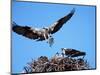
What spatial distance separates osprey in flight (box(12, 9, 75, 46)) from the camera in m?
2.22

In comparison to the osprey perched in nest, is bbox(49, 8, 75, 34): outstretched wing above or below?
above

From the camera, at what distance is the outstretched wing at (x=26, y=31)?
86.7 inches

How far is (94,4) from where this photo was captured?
8.20 ft

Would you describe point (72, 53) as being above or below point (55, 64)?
above

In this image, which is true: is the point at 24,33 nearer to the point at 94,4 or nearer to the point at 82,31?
the point at 82,31

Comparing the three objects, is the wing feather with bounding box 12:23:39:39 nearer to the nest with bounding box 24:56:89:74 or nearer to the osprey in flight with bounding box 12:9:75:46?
the osprey in flight with bounding box 12:9:75:46

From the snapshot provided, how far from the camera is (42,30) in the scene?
2287 mm

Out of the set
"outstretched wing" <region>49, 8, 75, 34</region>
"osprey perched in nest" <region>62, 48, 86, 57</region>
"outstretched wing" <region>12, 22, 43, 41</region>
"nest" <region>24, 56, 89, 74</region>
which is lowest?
"nest" <region>24, 56, 89, 74</region>

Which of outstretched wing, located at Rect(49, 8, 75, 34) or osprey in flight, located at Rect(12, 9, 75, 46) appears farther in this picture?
outstretched wing, located at Rect(49, 8, 75, 34)

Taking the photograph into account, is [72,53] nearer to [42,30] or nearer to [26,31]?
[42,30]

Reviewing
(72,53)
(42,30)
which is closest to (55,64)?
(72,53)

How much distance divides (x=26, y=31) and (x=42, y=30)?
17 centimetres

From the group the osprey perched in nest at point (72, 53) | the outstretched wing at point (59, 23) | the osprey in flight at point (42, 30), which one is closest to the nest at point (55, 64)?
A: the osprey perched in nest at point (72, 53)

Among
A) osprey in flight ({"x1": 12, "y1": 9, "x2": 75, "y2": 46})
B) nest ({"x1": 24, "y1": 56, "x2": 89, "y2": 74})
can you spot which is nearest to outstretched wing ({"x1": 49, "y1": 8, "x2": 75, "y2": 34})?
osprey in flight ({"x1": 12, "y1": 9, "x2": 75, "y2": 46})
